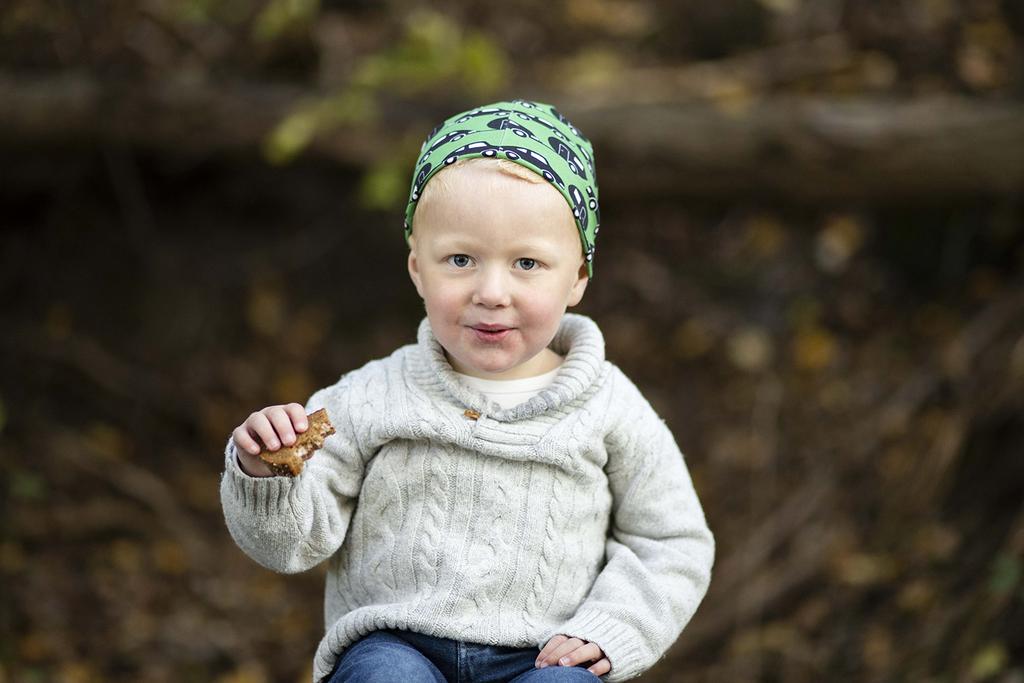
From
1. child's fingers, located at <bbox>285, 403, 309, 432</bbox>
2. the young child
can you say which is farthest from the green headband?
child's fingers, located at <bbox>285, 403, 309, 432</bbox>

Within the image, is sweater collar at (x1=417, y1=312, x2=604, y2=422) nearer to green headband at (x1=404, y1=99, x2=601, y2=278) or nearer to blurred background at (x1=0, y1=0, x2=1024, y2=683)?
green headband at (x1=404, y1=99, x2=601, y2=278)

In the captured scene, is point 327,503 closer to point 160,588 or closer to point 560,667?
point 560,667

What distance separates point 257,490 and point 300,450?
0.42 ft

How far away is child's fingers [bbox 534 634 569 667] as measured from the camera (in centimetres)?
246

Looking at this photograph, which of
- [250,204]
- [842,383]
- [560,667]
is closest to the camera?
[560,667]

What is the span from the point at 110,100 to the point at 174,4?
576 millimetres

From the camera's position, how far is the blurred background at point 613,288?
4945 mm

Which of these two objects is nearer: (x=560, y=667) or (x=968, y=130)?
(x=560, y=667)

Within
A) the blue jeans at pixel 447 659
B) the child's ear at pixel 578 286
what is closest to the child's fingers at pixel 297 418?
the blue jeans at pixel 447 659

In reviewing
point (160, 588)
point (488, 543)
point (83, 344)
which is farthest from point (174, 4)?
point (488, 543)

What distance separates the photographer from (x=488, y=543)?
8.29ft

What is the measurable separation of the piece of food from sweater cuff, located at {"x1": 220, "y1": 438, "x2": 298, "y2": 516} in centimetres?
3

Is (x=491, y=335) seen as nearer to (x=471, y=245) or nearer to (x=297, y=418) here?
(x=471, y=245)

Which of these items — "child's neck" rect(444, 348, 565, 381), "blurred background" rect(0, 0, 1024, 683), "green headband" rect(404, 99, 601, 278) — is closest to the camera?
"green headband" rect(404, 99, 601, 278)
